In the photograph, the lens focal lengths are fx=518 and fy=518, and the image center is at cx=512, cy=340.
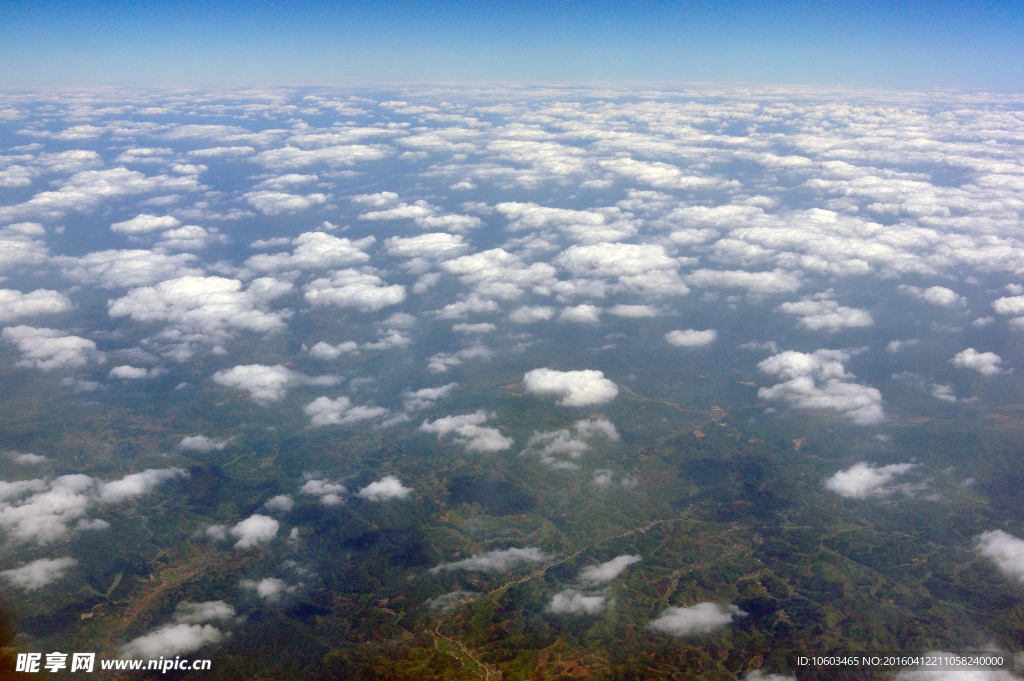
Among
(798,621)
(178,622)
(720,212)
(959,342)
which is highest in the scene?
(720,212)

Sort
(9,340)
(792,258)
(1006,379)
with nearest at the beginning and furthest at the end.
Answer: (1006,379)
(9,340)
(792,258)

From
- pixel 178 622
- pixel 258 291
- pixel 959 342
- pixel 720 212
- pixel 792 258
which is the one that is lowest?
pixel 178 622

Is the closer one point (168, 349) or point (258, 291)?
point (168, 349)

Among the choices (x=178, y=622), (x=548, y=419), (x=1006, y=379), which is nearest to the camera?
(x=178, y=622)

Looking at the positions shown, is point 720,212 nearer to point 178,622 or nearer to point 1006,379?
point 1006,379

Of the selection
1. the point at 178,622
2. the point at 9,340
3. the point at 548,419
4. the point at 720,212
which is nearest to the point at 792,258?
the point at 720,212

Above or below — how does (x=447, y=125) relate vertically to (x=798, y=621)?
above

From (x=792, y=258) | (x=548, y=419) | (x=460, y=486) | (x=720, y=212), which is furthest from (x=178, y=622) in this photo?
(x=720, y=212)

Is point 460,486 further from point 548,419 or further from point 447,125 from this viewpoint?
point 447,125

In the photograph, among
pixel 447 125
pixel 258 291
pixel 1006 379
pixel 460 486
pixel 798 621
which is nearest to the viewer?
pixel 798 621
